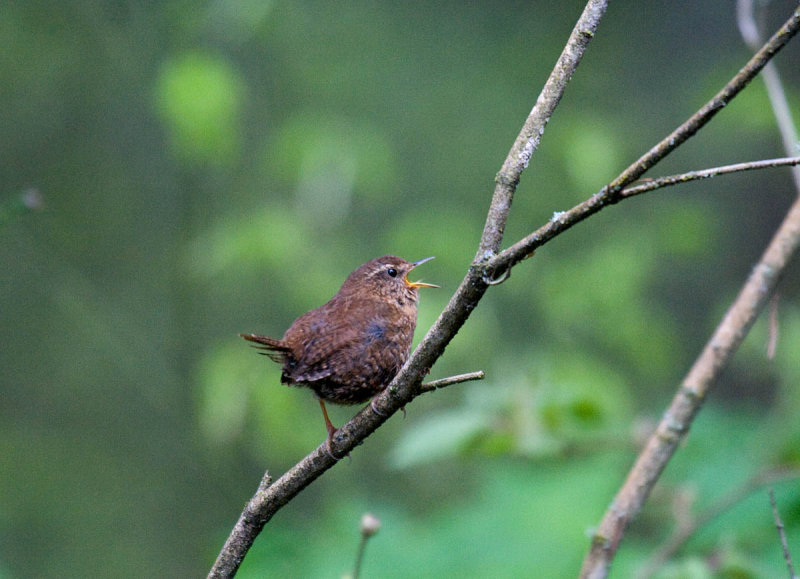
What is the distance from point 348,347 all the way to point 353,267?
293cm

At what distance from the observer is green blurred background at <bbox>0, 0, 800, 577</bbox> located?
323 centimetres

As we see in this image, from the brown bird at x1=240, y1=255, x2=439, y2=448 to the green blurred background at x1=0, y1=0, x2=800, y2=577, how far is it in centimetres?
41

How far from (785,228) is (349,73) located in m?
4.34

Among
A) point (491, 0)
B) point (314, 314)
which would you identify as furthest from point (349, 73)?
point (314, 314)

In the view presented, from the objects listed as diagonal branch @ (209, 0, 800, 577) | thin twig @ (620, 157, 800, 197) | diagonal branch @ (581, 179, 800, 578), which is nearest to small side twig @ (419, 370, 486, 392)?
diagonal branch @ (209, 0, 800, 577)

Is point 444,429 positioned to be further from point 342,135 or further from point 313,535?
point 342,135

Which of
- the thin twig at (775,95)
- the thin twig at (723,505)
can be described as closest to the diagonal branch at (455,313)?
the thin twig at (775,95)

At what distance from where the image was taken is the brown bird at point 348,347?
6.92 ft

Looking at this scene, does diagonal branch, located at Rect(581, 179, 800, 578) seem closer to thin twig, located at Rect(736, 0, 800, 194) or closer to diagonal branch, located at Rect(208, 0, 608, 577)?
thin twig, located at Rect(736, 0, 800, 194)

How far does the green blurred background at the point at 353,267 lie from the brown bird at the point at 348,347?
407 mm

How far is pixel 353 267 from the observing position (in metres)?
5.03

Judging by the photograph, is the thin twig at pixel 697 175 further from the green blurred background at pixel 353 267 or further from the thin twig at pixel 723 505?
the thin twig at pixel 723 505

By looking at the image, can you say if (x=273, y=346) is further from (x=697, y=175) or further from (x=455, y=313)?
(x=697, y=175)

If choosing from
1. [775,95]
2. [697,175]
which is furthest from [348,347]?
[775,95]
